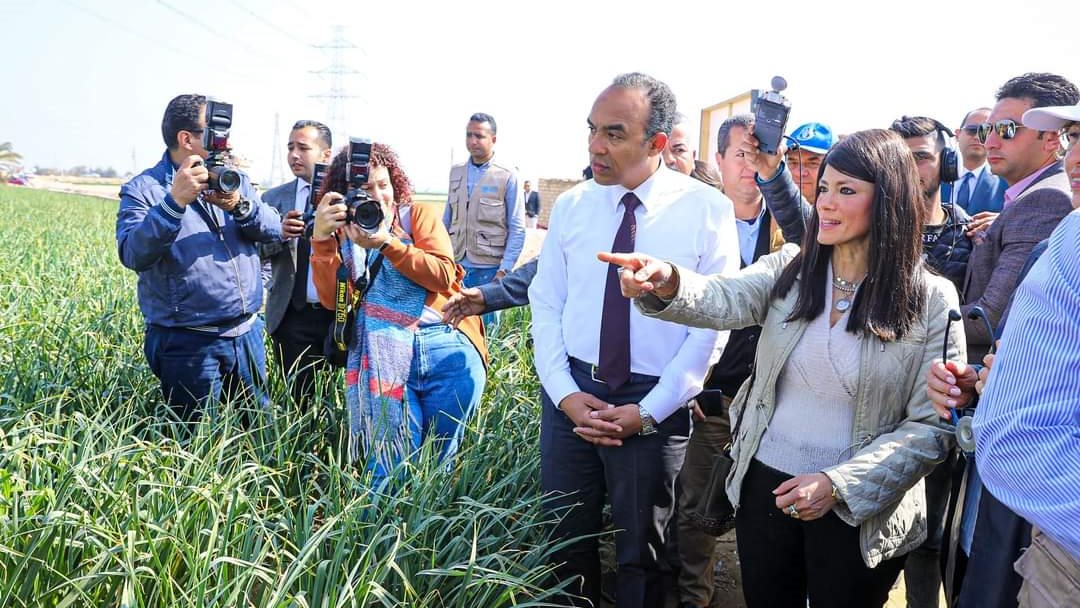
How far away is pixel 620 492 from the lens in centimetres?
257

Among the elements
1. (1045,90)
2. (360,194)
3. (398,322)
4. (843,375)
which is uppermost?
(1045,90)

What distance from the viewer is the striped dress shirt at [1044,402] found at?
110 centimetres

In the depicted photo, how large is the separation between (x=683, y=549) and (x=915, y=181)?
1.72 metres

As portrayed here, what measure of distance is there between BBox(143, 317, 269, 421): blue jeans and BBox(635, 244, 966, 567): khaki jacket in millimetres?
2003

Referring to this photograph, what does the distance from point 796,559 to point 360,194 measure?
6.21 feet

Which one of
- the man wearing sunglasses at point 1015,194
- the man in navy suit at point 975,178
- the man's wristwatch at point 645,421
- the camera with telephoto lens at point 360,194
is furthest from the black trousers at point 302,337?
the man in navy suit at point 975,178

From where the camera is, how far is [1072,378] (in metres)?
1.10

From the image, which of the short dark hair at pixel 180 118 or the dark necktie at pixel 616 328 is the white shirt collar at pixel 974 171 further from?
the short dark hair at pixel 180 118

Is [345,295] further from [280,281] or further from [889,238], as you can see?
[889,238]

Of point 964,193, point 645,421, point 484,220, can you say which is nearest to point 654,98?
point 645,421

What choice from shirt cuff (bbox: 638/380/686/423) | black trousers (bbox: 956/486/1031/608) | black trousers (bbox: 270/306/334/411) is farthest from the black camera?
black trousers (bbox: 956/486/1031/608)

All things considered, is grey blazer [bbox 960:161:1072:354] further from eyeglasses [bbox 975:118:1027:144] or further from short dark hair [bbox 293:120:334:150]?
short dark hair [bbox 293:120:334:150]

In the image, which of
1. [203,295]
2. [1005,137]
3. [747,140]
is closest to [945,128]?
[1005,137]

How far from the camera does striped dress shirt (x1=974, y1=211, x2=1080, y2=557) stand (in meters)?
1.10
